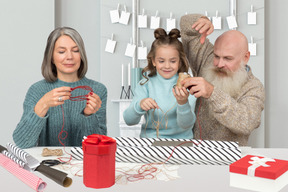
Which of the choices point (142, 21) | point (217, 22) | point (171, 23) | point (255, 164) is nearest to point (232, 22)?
point (217, 22)

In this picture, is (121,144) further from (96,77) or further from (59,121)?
(96,77)

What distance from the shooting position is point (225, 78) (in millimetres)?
1444

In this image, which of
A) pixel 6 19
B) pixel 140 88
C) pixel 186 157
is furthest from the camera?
pixel 6 19

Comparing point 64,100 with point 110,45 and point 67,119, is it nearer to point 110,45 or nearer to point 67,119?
point 67,119

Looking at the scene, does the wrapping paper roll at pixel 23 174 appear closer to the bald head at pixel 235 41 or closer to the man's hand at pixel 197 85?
the man's hand at pixel 197 85

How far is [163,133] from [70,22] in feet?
5.31

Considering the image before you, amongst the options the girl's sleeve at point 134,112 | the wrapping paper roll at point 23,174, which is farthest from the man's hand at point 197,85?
the wrapping paper roll at point 23,174

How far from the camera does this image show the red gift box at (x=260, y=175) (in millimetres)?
652

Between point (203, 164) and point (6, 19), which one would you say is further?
point (6, 19)

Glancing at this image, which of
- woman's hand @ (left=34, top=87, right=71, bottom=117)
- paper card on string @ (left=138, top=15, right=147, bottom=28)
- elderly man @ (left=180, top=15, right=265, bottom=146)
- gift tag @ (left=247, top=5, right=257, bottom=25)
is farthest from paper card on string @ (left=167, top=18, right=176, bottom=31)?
woman's hand @ (left=34, top=87, right=71, bottom=117)

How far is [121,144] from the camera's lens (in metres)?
0.99

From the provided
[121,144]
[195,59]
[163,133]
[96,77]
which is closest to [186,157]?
[121,144]

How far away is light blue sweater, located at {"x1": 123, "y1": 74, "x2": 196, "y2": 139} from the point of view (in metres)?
1.34

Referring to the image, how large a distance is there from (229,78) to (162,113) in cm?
39
